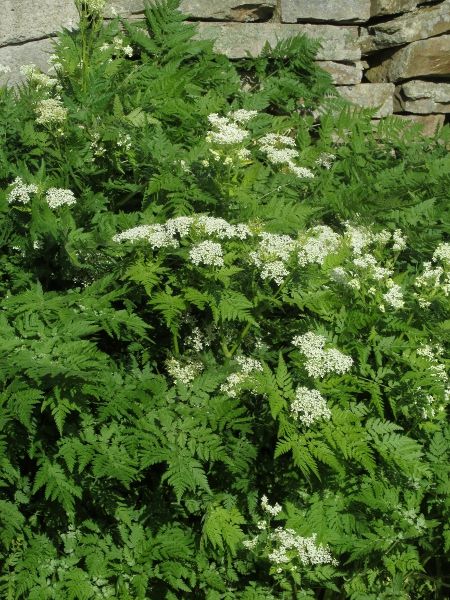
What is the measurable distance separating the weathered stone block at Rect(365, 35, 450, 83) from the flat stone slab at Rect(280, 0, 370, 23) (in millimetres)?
533

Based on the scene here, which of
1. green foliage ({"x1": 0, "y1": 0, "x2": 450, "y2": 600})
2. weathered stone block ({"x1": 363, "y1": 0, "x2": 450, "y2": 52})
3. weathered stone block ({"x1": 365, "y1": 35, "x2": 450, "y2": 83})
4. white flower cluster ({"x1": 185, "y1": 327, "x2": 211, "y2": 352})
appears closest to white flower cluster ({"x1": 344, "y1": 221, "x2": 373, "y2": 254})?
green foliage ({"x1": 0, "y1": 0, "x2": 450, "y2": 600})

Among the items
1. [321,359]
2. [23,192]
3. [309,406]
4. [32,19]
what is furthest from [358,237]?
[32,19]

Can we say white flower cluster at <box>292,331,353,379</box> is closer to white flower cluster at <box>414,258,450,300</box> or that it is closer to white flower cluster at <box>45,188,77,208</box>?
white flower cluster at <box>414,258,450,300</box>

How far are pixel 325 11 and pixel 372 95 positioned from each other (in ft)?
3.14

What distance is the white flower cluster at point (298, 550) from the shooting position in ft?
11.4

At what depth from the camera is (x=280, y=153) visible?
4586mm

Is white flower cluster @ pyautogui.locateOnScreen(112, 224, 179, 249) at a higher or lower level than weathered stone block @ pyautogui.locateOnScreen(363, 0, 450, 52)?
lower

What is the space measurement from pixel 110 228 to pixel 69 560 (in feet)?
6.37

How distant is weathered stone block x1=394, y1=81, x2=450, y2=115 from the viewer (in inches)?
263

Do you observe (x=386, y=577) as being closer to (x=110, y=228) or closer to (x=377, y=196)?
(x=377, y=196)

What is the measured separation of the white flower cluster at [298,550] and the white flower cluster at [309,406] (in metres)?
0.65

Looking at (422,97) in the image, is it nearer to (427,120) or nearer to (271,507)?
(427,120)

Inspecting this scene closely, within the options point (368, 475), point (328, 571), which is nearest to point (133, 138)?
point (368, 475)

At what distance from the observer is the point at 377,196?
4.43m
